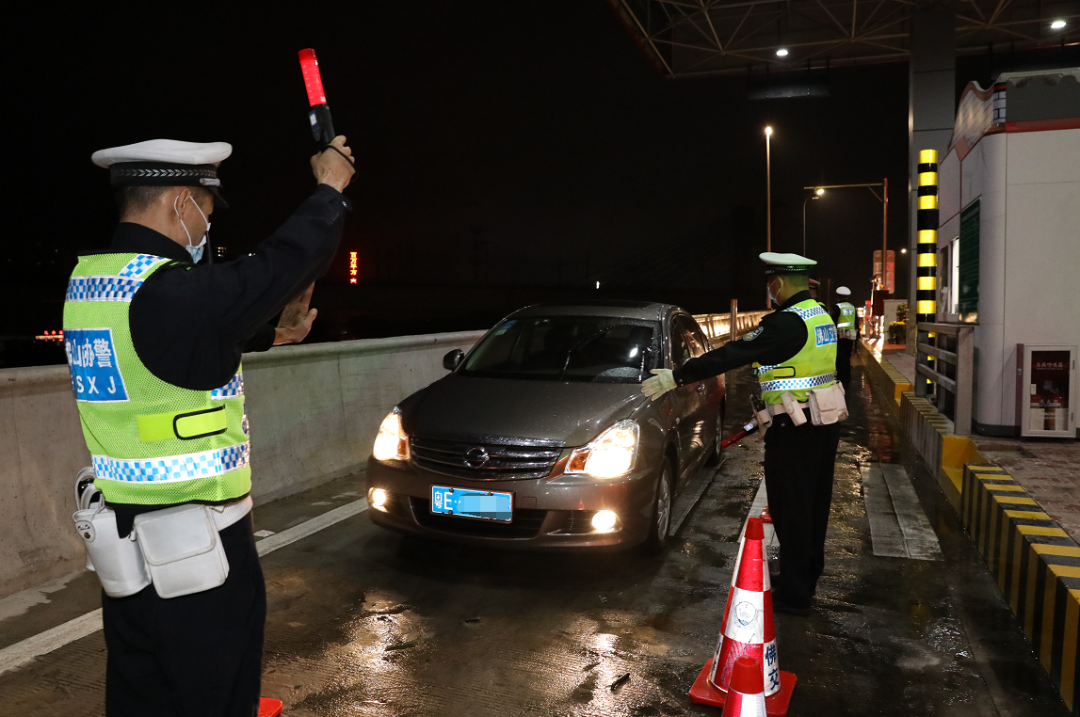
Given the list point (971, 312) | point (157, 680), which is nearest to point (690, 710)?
point (157, 680)

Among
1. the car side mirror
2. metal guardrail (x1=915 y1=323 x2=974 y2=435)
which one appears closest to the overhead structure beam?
metal guardrail (x1=915 y1=323 x2=974 y2=435)

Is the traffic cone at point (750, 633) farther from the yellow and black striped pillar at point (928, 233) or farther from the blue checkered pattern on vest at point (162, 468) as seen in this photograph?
the yellow and black striped pillar at point (928, 233)

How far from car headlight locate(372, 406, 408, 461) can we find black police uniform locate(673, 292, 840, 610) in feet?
5.62

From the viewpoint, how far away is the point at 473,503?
4.70 metres

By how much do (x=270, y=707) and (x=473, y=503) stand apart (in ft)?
5.50

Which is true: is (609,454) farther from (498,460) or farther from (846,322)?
(846,322)

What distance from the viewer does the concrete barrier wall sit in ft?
15.0

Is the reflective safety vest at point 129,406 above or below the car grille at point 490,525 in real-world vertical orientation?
above

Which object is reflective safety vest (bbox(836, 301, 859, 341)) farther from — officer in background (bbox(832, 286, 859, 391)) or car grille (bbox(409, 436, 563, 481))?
car grille (bbox(409, 436, 563, 481))

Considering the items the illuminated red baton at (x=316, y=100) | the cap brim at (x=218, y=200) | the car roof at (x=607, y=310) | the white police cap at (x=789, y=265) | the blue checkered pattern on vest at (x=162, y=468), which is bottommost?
the blue checkered pattern on vest at (x=162, y=468)

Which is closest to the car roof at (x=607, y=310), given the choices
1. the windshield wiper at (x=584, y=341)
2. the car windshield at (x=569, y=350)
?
the car windshield at (x=569, y=350)

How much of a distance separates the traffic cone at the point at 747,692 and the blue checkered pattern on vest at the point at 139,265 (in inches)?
82.4

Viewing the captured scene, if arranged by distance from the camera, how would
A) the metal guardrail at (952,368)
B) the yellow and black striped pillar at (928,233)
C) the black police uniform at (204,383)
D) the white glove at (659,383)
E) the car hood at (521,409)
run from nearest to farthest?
the black police uniform at (204,383) < the white glove at (659,383) < the car hood at (521,409) < the metal guardrail at (952,368) < the yellow and black striped pillar at (928,233)

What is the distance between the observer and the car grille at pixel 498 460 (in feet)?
15.5
